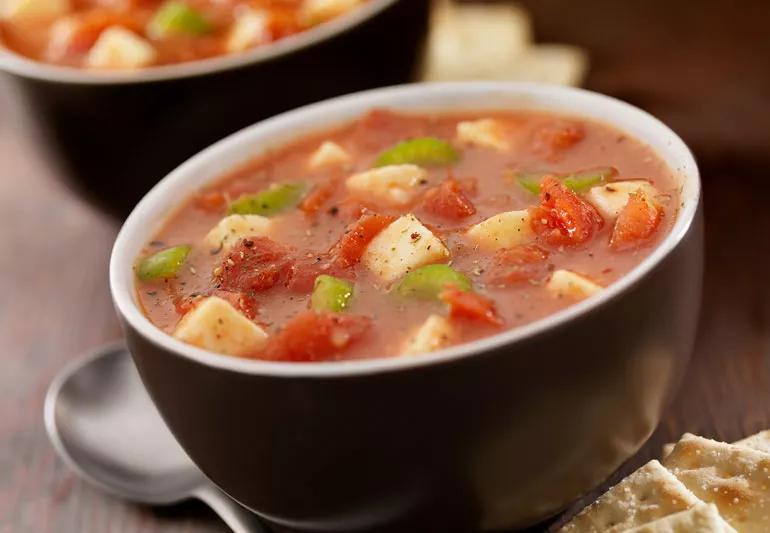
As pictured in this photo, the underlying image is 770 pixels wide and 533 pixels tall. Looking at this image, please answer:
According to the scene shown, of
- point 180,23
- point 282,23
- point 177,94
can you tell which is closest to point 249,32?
point 282,23

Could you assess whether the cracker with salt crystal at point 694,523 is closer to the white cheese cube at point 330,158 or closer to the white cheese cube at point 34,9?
the white cheese cube at point 330,158

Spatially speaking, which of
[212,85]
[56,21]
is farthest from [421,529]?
[56,21]

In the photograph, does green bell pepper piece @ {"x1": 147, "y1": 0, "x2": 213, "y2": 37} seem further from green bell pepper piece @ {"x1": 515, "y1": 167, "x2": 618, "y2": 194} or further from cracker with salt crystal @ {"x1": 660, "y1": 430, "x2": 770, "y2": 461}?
cracker with salt crystal @ {"x1": 660, "y1": 430, "x2": 770, "y2": 461}

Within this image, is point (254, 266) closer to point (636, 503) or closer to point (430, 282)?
point (430, 282)

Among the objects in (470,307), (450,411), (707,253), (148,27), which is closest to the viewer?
(450,411)

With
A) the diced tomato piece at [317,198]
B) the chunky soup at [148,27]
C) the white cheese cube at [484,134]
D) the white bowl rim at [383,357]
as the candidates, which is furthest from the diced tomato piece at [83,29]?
the white cheese cube at [484,134]
